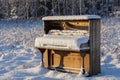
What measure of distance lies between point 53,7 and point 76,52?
95.3 feet

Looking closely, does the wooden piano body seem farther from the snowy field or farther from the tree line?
the tree line

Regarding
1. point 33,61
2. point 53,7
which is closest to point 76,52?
point 33,61

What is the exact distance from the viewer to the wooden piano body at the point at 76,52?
33.9 feet

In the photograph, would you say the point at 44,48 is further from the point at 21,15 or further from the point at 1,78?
the point at 21,15

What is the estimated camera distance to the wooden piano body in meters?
10.3

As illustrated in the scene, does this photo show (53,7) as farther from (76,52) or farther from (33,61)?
(76,52)

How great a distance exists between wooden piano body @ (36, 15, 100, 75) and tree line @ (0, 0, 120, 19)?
2813 cm

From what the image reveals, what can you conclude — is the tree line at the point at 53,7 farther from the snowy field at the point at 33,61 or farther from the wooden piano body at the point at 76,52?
the wooden piano body at the point at 76,52

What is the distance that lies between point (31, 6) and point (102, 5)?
8.41m

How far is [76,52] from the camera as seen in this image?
10.8 metres

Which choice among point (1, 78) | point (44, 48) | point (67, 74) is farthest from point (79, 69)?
point (1, 78)

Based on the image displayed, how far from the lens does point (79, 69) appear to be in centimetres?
1071

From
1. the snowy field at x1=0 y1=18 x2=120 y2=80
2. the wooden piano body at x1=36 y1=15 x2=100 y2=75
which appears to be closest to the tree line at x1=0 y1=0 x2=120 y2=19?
the snowy field at x1=0 y1=18 x2=120 y2=80

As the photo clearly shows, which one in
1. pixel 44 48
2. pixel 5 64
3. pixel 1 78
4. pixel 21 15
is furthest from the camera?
pixel 21 15
